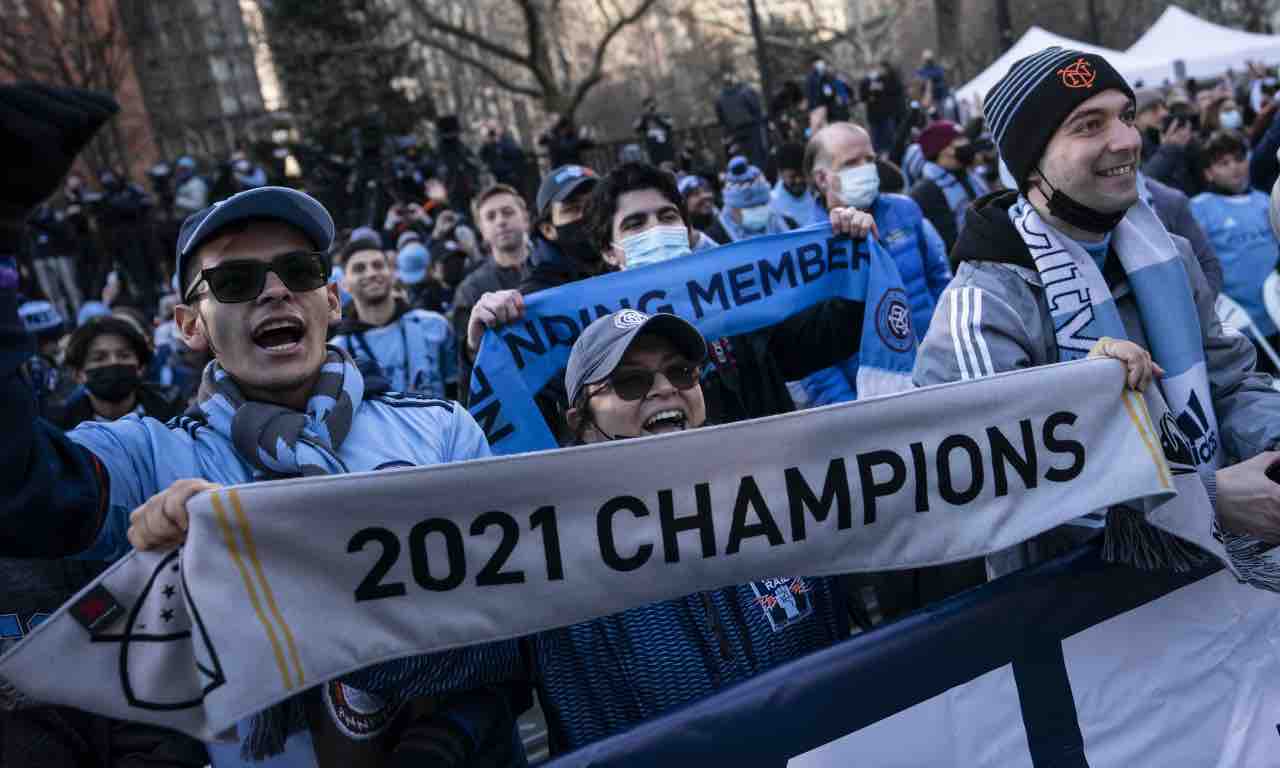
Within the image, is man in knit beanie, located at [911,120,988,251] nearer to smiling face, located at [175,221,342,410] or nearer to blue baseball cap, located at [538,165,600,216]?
blue baseball cap, located at [538,165,600,216]

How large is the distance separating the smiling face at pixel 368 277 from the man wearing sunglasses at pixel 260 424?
371 cm

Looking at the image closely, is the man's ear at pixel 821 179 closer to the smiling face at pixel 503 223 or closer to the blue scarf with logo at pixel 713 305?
the blue scarf with logo at pixel 713 305

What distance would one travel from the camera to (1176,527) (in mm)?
2578

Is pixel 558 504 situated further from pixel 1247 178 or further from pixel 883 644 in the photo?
pixel 1247 178

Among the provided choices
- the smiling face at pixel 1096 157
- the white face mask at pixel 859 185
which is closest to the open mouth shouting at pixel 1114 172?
the smiling face at pixel 1096 157

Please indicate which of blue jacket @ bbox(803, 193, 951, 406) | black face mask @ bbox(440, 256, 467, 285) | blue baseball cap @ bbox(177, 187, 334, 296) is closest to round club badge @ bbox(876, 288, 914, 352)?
blue jacket @ bbox(803, 193, 951, 406)

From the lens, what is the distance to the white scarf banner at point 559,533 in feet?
6.64

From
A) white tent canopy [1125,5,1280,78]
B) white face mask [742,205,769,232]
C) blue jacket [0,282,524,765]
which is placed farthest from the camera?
white tent canopy [1125,5,1280,78]

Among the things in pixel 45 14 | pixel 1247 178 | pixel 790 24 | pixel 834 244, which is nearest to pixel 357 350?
pixel 834 244

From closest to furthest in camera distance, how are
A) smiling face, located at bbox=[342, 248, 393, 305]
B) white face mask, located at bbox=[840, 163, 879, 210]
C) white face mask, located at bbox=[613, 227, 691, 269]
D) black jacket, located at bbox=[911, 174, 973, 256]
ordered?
1. white face mask, located at bbox=[613, 227, 691, 269]
2. white face mask, located at bbox=[840, 163, 879, 210]
3. smiling face, located at bbox=[342, 248, 393, 305]
4. black jacket, located at bbox=[911, 174, 973, 256]

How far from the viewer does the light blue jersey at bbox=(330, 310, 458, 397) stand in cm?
633

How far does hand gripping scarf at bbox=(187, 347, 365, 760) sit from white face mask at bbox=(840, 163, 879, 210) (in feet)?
10.9

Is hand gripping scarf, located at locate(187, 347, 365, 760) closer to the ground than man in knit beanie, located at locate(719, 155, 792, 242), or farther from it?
closer to the ground

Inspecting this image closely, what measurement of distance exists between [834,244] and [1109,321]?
1.72 meters
